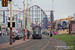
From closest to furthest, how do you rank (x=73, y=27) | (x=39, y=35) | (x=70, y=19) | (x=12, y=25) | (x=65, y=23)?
1. (x=12, y=25)
2. (x=39, y=35)
3. (x=73, y=27)
4. (x=70, y=19)
5. (x=65, y=23)

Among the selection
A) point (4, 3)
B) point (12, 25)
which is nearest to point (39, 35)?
point (12, 25)

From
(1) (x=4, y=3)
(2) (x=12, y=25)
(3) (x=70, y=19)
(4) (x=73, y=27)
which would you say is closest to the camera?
(1) (x=4, y=3)

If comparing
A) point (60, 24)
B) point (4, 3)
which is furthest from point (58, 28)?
point (4, 3)

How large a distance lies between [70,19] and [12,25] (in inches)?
2737

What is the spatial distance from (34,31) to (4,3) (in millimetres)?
25689

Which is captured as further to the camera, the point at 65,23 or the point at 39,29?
the point at 65,23

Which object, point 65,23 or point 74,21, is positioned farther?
point 65,23

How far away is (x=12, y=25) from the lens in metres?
26.8

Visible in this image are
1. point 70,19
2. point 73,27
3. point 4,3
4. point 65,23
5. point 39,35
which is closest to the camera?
point 4,3

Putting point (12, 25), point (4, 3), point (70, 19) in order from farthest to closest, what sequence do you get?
point (70, 19) < point (12, 25) < point (4, 3)

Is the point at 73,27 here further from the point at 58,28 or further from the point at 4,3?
the point at 4,3

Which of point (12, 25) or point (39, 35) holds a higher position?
point (12, 25)

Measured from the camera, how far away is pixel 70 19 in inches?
3639

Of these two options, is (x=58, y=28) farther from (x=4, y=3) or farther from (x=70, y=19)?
(x=4, y=3)
